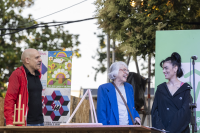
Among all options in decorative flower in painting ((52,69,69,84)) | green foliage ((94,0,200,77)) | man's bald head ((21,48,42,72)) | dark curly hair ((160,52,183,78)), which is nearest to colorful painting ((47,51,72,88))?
decorative flower in painting ((52,69,69,84))

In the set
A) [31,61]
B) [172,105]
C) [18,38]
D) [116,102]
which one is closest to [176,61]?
[172,105]

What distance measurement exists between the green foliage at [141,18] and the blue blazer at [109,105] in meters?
3.46

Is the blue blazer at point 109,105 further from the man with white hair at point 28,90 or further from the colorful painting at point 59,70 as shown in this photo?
the colorful painting at point 59,70

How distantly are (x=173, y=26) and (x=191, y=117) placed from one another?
13.7ft

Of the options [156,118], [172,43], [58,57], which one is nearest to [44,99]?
[58,57]

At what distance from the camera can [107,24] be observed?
8430 mm

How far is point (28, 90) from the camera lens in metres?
4.04

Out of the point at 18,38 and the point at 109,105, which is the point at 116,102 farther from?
the point at 18,38

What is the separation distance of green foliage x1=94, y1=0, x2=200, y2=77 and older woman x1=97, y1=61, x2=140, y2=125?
330 cm

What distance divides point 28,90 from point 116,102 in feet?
3.90

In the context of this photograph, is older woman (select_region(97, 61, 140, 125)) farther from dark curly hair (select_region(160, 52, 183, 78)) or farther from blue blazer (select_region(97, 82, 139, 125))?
dark curly hair (select_region(160, 52, 183, 78))

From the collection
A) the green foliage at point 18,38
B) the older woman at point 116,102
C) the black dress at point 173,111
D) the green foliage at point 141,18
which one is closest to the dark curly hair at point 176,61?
the black dress at point 173,111

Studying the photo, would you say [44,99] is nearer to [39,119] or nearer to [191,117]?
[39,119]

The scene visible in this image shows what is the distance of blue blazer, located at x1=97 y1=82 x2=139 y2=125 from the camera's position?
4.27 meters
